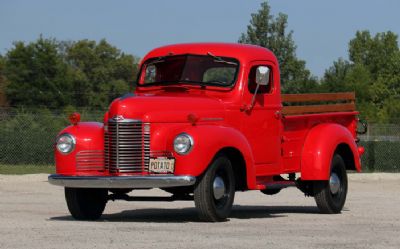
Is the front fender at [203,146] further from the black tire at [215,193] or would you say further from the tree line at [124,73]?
the tree line at [124,73]

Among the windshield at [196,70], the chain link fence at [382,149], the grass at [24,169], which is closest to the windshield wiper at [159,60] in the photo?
the windshield at [196,70]

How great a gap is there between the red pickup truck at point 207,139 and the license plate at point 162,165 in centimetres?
1

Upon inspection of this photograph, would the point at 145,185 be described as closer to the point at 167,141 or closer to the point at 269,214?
the point at 167,141

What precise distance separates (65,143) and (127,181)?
1.33m

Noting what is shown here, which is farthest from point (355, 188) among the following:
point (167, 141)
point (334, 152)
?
point (167, 141)

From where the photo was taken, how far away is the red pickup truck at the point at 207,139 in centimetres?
1296

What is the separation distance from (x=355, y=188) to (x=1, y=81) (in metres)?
50.4

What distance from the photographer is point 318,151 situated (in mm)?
15242

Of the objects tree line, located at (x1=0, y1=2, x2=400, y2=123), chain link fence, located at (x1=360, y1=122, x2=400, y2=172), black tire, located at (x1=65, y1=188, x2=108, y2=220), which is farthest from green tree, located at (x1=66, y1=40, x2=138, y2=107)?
black tire, located at (x1=65, y1=188, x2=108, y2=220)

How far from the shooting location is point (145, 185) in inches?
501

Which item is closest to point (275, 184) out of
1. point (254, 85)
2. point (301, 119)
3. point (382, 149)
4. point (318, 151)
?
point (318, 151)

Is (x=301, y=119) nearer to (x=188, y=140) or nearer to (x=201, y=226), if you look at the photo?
(x=188, y=140)

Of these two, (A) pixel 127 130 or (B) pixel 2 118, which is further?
(B) pixel 2 118

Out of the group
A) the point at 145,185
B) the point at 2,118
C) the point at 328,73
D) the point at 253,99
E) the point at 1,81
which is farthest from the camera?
the point at 328,73
